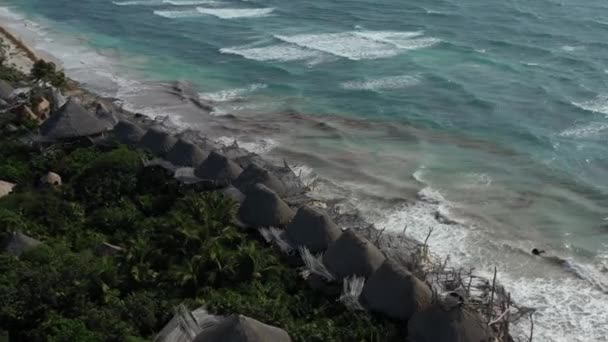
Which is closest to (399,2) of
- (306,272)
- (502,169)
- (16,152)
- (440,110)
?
(440,110)

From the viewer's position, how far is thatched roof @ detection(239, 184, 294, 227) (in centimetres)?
1712

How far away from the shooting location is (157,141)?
20859 mm

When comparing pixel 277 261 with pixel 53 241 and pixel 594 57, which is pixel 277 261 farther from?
pixel 594 57

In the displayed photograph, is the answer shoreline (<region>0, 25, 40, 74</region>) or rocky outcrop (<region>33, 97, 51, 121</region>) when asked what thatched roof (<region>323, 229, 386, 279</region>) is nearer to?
rocky outcrop (<region>33, 97, 51, 121</region>)

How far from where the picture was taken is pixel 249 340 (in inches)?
482

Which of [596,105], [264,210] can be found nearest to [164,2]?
[596,105]

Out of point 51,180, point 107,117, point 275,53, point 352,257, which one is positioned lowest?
point 275,53

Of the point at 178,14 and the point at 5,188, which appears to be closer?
the point at 5,188

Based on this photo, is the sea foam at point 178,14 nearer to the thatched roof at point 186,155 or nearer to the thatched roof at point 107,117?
the thatched roof at point 107,117

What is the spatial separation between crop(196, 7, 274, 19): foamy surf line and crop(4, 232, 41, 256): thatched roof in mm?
35061

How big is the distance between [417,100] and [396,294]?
735 inches

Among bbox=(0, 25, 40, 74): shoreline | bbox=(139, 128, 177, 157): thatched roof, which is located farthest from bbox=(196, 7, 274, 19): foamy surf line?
bbox=(139, 128, 177, 157): thatched roof

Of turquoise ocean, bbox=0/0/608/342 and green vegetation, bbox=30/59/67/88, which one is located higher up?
green vegetation, bbox=30/59/67/88

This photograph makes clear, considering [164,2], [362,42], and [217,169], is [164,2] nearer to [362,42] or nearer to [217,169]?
[362,42]
